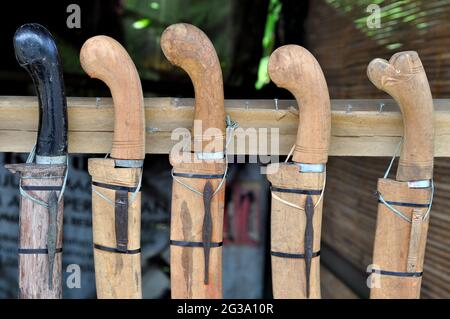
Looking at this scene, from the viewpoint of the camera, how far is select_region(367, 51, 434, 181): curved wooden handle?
3.22 ft

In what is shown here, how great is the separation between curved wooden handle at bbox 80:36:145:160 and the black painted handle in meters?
0.06

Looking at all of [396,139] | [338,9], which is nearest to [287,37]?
[338,9]

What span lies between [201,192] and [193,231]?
79 mm

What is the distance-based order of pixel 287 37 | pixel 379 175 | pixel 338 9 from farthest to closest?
pixel 287 37 < pixel 338 9 < pixel 379 175

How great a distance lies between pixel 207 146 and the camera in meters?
1.03

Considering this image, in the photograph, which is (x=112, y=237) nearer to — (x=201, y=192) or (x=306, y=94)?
(x=201, y=192)

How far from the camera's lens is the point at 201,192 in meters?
1.05

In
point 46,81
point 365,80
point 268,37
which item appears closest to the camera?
point 46,81

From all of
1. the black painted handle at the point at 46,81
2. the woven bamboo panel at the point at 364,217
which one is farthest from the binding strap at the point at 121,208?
the woven bamboo panel at the point at 364,217

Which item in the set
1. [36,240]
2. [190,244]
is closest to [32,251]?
[36,240]

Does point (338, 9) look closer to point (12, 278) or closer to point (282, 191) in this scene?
point (282, 191)

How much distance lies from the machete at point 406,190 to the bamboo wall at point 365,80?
55cm

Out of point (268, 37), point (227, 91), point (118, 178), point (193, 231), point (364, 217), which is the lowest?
point (364, 217)

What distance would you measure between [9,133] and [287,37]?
1.64 metres
